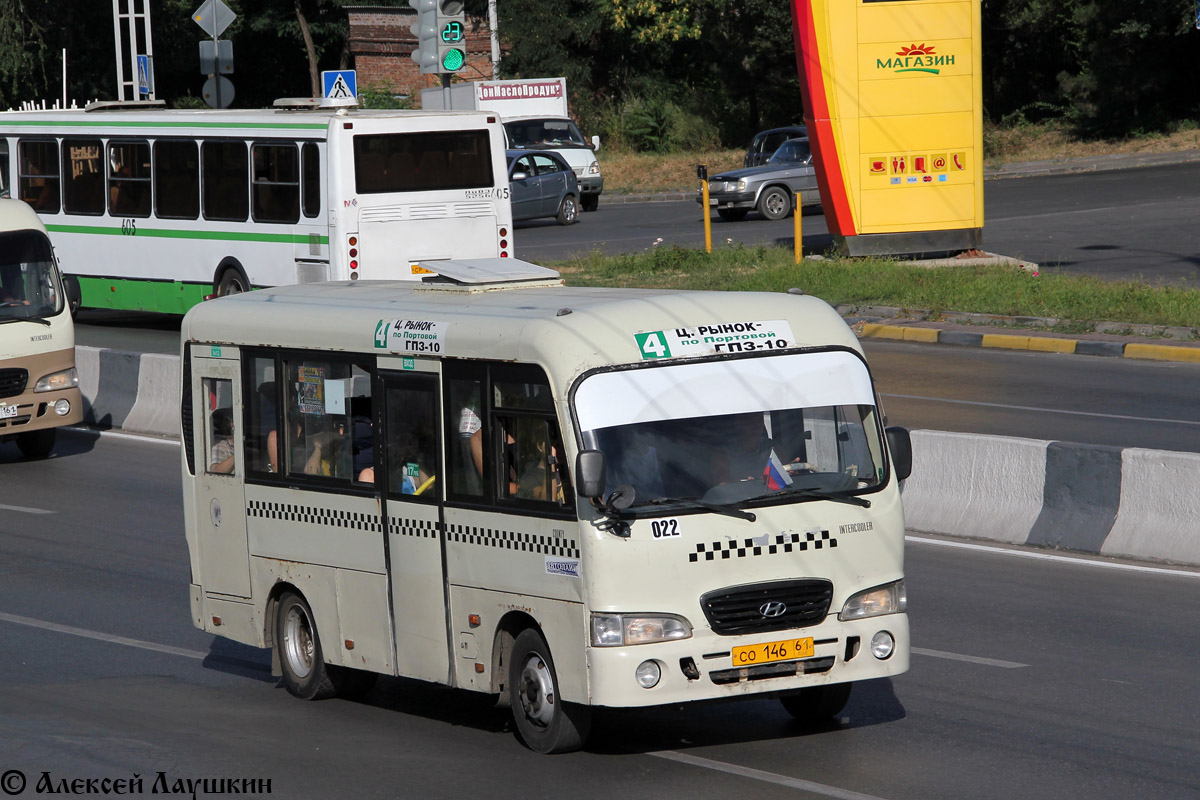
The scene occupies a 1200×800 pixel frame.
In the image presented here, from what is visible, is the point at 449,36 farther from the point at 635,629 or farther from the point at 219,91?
the point at 635,629

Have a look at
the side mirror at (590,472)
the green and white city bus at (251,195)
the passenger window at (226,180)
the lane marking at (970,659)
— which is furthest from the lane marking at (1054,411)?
the side mirror at (590,472)

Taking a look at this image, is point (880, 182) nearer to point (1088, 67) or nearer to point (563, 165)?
point (563, 165)

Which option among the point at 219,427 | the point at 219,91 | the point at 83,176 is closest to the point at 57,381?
the point at 219,427

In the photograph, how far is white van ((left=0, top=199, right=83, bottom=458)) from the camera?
16578 millimetres

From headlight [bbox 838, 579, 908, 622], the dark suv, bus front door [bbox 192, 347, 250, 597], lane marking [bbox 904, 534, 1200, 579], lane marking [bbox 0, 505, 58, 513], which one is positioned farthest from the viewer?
the dark suv

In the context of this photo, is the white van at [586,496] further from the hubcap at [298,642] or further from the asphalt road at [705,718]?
the asphalt road at [705,718]

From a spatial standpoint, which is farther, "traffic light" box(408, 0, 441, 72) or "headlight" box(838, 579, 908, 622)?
"traffic light" box(408, 0, 441, 72)

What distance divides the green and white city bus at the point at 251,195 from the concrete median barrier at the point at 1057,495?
972 cm

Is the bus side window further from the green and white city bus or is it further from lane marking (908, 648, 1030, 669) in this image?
lane marking (908, 648, 1030, 669)

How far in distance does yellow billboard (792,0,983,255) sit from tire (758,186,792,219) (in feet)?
37.2

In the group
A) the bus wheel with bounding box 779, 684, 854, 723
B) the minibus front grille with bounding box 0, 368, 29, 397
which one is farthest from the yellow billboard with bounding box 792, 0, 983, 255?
the bus wheel with bounding box 779, 684, 854, 723

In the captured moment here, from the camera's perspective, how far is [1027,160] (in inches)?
1841

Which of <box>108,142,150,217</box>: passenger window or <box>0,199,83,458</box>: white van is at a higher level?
<box>108,142,150,217</box>: passenger window

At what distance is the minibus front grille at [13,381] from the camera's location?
54.1 feet
